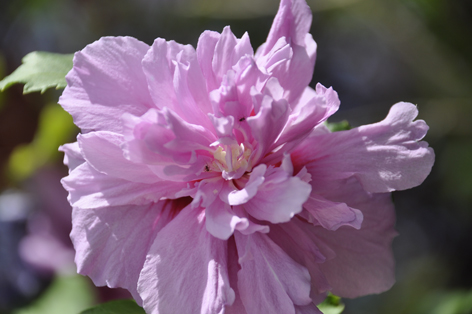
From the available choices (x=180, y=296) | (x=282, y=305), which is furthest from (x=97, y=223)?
(x=282, y=305)

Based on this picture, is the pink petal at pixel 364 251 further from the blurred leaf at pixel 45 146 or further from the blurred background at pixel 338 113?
the blurred leaf at pixel 45 146

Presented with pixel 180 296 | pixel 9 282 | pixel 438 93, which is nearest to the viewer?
pixel 180 296

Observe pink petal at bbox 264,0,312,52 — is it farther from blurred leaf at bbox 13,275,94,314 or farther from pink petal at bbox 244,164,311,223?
blurred leaf at bbox 13,275,94,314

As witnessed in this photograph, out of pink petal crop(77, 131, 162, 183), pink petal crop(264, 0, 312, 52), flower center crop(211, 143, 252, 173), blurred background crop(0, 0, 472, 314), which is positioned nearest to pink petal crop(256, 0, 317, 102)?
pink petal crop(264, 0, 312, 52)

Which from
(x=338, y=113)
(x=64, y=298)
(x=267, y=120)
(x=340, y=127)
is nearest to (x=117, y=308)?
(x=267, y=120)

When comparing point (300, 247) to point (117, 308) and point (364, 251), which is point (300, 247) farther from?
point (117, 308)

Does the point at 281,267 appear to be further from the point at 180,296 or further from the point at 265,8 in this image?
the point at 265,8

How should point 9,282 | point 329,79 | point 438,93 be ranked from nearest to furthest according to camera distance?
point 9,282 < point 438,93 < point 329,79
